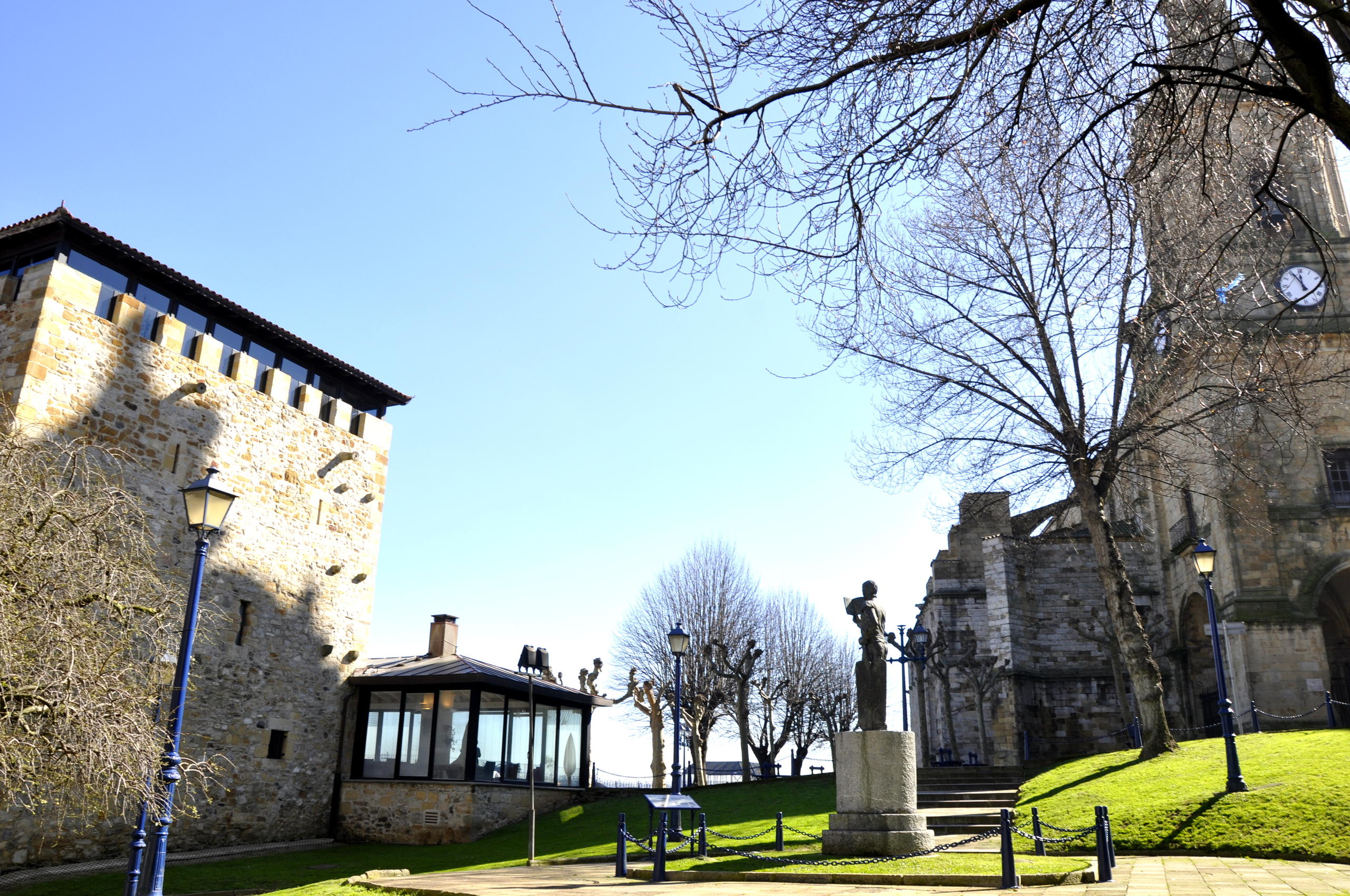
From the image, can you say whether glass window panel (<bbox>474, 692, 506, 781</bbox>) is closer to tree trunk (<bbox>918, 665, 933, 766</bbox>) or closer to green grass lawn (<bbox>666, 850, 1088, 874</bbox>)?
green grass lawn (<bbox>666, 850, 1088, 874</bbox>)

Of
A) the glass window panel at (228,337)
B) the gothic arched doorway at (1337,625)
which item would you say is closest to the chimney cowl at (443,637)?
the glass window panel at (228,337)

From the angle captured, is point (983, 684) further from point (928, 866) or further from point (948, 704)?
point (928, 866)

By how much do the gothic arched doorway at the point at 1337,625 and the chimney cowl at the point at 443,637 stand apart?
23.3 metres

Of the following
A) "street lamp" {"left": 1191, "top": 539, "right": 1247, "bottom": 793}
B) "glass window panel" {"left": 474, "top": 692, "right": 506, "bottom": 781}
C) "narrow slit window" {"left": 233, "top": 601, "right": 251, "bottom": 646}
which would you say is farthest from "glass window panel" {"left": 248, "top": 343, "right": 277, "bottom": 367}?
"street lamp" {"left": 1191, "top": 539, "right": 1247, "bottom": 793}

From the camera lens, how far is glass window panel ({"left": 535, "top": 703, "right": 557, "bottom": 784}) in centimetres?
2230

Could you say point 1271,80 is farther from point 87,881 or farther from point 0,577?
point 87,881

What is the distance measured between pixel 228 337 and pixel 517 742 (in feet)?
37.3

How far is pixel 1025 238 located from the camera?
16.7 m

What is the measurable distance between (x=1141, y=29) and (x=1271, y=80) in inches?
50.0

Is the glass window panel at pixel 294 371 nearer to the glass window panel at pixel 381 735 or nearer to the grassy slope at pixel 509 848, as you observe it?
the glass window panel at pixel 381 735

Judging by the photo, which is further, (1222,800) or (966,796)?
(966,796)

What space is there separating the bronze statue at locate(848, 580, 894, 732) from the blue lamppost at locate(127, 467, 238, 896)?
7.19 metres

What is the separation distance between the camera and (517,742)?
21.6 meters

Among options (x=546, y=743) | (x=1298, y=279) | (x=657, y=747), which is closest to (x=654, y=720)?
(x=657, y=747)
